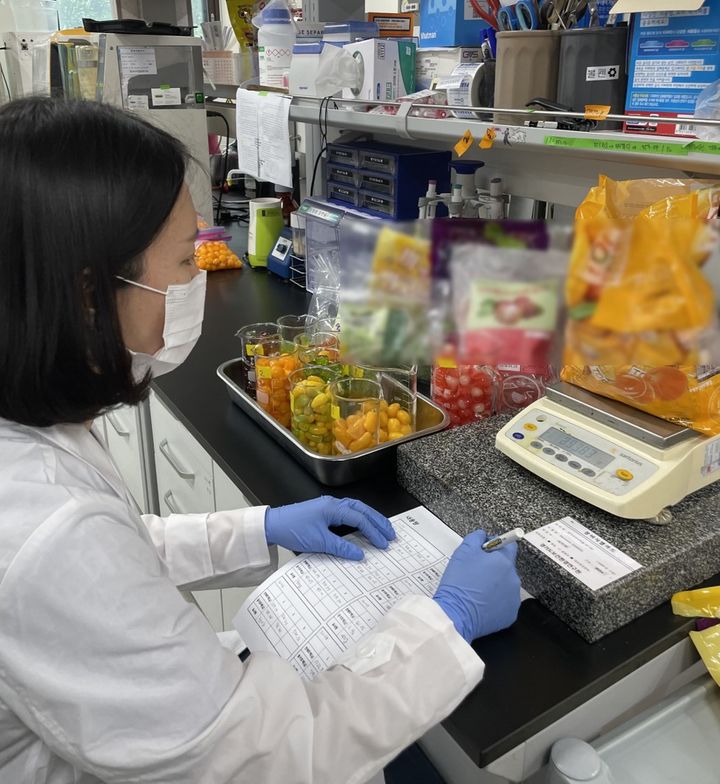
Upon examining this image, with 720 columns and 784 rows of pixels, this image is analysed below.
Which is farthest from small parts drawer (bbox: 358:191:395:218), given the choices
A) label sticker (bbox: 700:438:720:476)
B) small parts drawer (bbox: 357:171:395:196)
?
label sticker (bbox: 700:438:720:476)

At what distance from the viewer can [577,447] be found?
102 centimetres

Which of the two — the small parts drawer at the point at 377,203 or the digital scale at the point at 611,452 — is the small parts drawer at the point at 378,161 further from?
the digital scale at the point at 611,452

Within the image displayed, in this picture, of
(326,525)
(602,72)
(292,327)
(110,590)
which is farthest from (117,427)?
(602,72)

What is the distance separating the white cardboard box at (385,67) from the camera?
1.61 metres

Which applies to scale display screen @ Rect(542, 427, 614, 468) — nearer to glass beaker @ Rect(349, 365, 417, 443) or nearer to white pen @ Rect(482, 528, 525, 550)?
white pen @ Rect(482, 528, 525, 550)

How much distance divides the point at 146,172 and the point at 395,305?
1.63 ft

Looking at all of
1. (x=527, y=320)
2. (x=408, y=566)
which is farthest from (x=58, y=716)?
(x=527, y=320)

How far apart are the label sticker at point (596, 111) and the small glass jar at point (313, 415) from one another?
2.07ft

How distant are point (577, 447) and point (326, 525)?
40 cm

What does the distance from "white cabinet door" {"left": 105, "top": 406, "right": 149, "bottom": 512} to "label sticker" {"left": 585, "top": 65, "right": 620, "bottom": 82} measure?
137 centimetres

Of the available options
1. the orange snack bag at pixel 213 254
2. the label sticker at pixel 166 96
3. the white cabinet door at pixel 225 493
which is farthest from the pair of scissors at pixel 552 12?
the label sticker at pixel 166 96

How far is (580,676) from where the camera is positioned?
0.81 m

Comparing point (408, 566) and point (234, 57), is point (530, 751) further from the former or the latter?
point (234, 57)

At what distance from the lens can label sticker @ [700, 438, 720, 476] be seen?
37.7 inches
